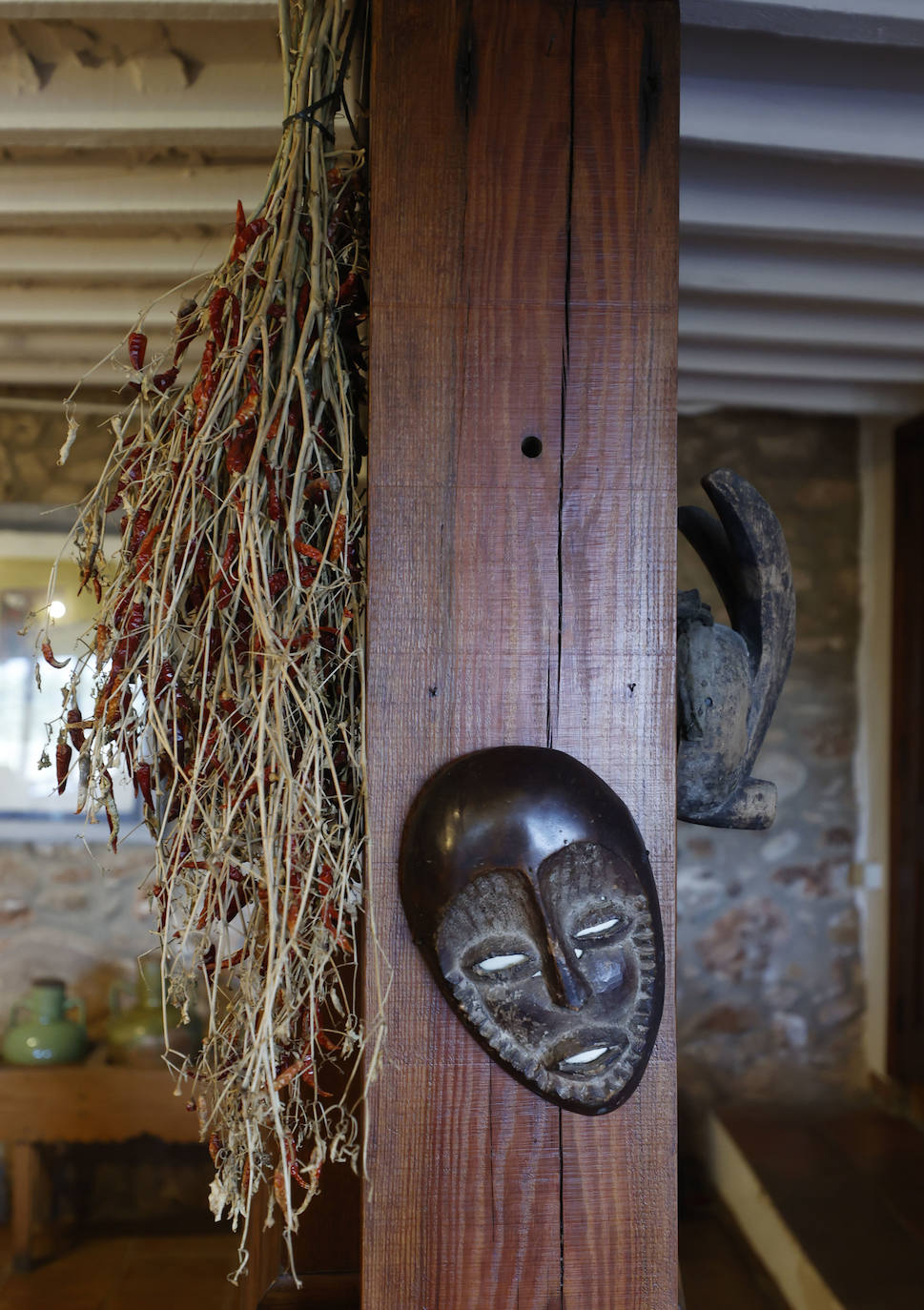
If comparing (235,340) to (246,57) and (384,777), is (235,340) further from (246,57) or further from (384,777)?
(246,57)

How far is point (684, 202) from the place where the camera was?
2402mm

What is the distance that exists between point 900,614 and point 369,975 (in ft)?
11.3

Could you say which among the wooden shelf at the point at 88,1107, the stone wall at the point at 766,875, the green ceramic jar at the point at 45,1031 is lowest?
the wooden shelf at the point at 88,1107

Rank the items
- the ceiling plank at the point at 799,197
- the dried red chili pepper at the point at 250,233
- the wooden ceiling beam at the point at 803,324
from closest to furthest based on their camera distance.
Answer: the dried red chili pepper at the point at 250,233
the ceiling plank at the point at 799,197
the wooden ceiling beam at the point at 803,324

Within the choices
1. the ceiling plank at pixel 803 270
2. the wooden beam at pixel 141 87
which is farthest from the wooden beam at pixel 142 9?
the ceiling plank at pixel 803 270

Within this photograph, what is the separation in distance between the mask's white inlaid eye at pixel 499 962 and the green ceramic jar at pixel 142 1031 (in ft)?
8.89

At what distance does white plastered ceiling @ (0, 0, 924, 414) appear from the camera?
1883mm

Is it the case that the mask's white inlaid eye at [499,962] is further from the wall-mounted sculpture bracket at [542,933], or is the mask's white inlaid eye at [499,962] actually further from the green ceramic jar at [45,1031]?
the green ceramic jar at [45,1031]

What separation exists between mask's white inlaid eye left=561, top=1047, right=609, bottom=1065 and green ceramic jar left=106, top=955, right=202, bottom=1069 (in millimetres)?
2716

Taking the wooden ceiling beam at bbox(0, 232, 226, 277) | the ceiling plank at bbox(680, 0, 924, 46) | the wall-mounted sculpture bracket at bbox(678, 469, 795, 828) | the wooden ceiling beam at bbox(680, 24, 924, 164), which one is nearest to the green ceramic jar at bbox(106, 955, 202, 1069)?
the wooden ceiling beam at bbox(0, 232, 226, 277)

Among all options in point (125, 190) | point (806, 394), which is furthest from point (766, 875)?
point (125, 190)

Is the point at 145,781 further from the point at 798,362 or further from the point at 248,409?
the point at 798,362

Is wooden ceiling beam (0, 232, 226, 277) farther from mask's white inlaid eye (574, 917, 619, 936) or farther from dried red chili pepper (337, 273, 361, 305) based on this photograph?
mask's white inlaid eye (574, 917, 619, 936)

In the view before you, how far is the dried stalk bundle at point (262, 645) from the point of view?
101 cm
